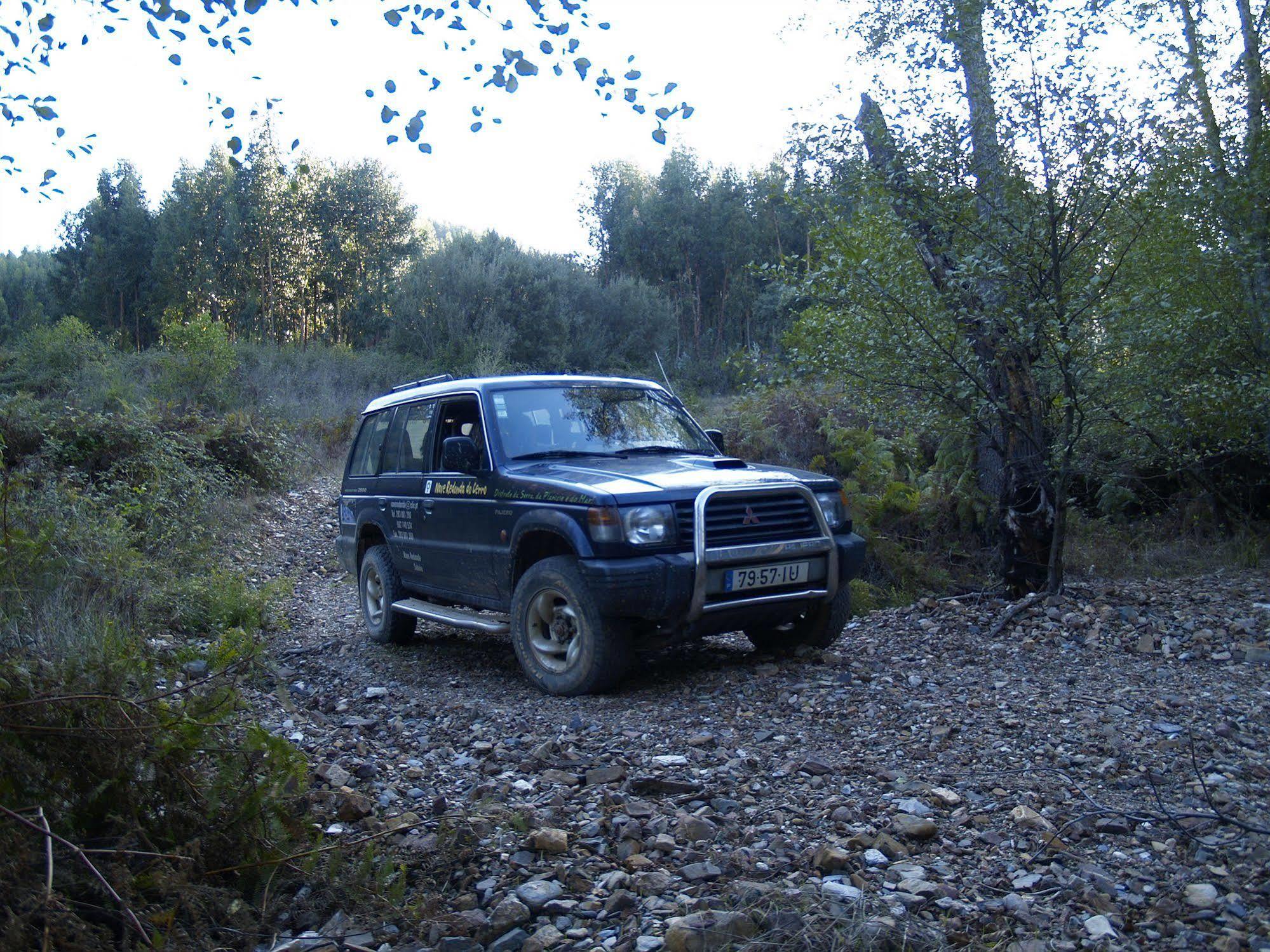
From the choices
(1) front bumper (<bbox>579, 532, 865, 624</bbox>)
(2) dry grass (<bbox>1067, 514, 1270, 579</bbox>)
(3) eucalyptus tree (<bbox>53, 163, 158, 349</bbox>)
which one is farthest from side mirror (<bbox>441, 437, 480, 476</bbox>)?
(3) eucalyptus tree (<bbox>53, 163, 158, 349</bbox>)

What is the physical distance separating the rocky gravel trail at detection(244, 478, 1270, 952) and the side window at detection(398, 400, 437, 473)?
154cm

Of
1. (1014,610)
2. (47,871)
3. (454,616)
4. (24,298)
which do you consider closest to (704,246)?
(24,298)

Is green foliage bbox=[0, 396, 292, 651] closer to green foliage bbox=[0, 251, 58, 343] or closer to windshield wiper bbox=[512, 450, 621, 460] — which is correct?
windshield wiper bbox=[512, 450, 621, 460]

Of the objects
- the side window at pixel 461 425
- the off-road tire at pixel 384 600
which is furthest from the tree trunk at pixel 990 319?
the off-road tire at pixel 384 600

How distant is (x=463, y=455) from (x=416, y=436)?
1.26 m

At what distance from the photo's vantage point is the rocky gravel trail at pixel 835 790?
9.71 ft

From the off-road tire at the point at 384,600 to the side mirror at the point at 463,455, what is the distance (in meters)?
1.58

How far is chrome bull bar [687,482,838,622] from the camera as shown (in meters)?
5.43

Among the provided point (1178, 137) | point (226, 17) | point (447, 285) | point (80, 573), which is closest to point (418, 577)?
point (80, 573)

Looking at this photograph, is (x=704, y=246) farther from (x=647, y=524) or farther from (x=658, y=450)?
(x=647, y=524)

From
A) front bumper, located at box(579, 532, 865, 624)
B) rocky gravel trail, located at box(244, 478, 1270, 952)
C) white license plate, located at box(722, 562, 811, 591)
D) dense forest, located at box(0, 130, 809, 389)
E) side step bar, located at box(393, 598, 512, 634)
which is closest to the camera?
rocky gravel trail, located at box(244, 478, 1270, 952)

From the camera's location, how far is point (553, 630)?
584 cm

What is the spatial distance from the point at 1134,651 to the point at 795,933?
420cm

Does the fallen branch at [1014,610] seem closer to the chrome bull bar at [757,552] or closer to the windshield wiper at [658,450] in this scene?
the chrome bull bar at [757,552]
